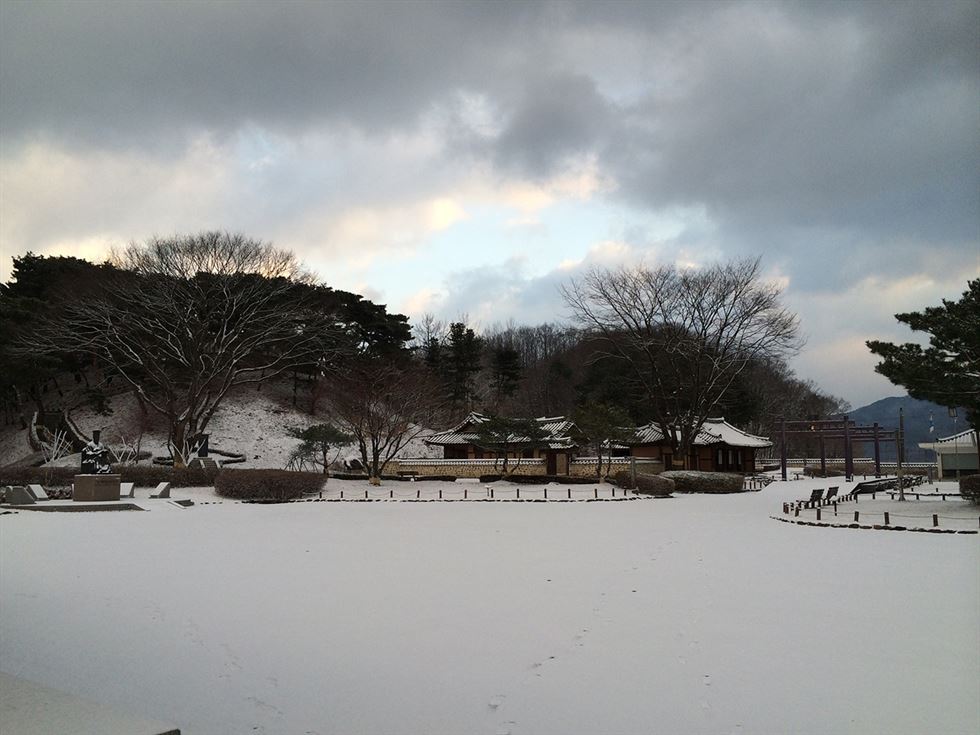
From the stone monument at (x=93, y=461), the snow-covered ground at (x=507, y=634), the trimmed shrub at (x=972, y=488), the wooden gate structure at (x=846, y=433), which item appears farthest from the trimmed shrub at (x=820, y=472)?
the stone monument at (x=93, y=461)

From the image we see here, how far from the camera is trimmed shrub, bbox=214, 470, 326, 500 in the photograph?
2644 cm

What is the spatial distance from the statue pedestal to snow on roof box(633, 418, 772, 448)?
27.6 meters

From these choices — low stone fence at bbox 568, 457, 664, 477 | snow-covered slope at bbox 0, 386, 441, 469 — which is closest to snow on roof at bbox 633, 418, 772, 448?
low stone fence at bbox 568, 457, 664, 477

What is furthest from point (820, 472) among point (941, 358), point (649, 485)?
point (941, 358)

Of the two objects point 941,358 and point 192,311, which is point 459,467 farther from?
point 941,358

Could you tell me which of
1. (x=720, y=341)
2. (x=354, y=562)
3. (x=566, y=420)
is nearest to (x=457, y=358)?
(x=566, y=420)

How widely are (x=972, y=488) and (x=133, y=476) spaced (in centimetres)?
3110

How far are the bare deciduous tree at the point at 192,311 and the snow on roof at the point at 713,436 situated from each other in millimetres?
20655

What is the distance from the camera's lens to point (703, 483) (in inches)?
1291

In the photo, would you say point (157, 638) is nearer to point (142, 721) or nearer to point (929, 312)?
point (142, 721)

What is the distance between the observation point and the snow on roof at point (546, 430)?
36.8 metres

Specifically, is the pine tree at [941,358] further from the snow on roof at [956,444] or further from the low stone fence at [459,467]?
the snow on roof at [956,444]

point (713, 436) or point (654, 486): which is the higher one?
point (713, 436)

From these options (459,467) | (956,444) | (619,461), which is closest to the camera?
(619,461)
